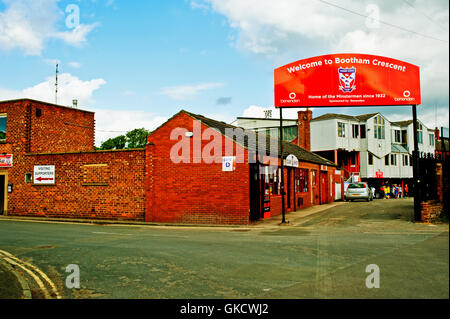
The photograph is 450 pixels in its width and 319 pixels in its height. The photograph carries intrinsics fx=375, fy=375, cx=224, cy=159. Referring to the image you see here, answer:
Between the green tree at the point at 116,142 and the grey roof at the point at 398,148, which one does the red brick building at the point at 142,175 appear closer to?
the grey roof at the point at 398,148

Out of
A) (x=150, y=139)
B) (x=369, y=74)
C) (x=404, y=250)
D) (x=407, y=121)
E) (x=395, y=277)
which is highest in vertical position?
(x=407, y=121)

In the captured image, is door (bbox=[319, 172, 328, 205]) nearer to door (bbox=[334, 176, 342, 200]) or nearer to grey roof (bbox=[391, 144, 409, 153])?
door (bbox=[334, 176, 342, 200])

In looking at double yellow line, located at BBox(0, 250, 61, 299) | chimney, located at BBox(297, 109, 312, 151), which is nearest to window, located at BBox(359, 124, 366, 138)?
chimney, located at BBox(297, 109, 312, 151)

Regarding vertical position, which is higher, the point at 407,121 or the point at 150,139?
the point at 407,121

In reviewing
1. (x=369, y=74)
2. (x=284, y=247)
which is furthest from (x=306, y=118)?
(x=284, y=247)

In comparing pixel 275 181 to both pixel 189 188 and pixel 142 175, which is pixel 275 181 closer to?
pixel 189 188

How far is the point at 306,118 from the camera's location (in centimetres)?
4466

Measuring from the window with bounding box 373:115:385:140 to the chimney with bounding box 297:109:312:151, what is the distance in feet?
29.6

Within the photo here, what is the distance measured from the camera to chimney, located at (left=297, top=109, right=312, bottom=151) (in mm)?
44312

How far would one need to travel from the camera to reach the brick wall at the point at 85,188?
68.2ft

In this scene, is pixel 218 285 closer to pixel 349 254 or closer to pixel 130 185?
pixel 349 254

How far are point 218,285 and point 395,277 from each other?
366 cm

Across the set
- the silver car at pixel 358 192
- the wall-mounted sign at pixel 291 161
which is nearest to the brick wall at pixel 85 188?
the wall-mounted sign at pixel 291 161

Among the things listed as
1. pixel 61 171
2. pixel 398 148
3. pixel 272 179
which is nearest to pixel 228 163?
pixel 272 179
